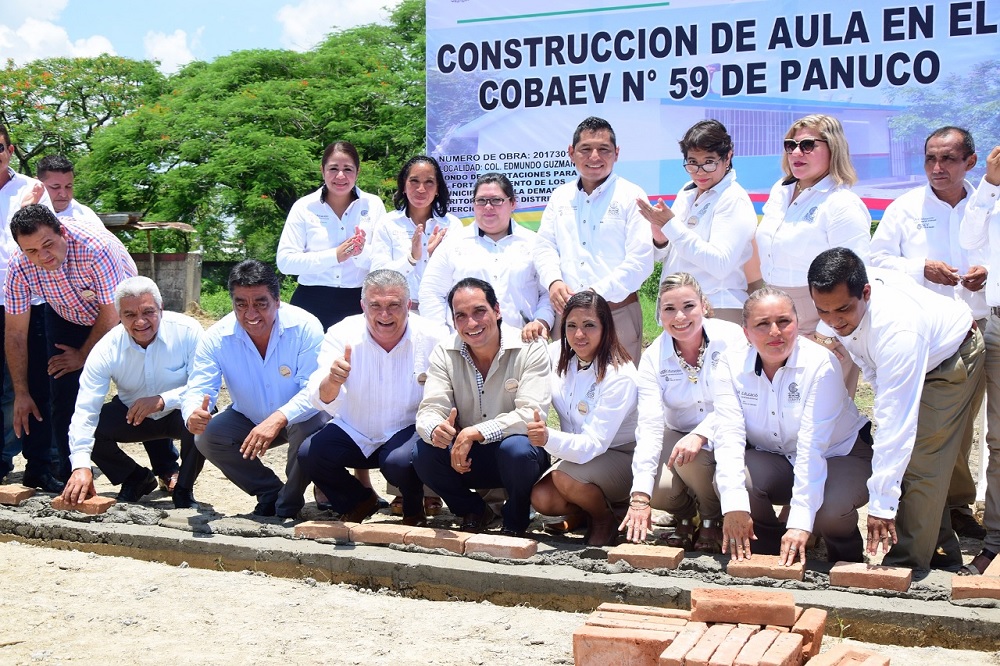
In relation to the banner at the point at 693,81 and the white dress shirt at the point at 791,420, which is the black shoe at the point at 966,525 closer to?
the white dress shirt at the point at 791,420

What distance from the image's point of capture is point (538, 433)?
484 cm

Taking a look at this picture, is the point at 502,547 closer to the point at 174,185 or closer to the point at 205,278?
the point at 174,185

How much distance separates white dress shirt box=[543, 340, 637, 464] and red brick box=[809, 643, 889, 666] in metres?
1.78

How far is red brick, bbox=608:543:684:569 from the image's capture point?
179 inches

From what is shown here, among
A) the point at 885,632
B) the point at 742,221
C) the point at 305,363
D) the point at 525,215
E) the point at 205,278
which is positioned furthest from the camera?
the point at 205,278

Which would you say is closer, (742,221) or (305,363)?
(742,221)

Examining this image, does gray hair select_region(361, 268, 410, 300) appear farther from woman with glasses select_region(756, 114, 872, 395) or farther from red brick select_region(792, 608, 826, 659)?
red brick select_region(792, 608, 826, 659)

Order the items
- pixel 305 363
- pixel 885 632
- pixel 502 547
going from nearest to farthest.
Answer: pixel 885 632
pixel 502 547
pixel 305 363

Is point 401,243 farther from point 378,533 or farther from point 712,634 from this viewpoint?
point 712,634

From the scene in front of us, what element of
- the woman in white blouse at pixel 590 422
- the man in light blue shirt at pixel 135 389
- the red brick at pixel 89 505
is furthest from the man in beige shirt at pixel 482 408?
the red brick at pixel 89 505

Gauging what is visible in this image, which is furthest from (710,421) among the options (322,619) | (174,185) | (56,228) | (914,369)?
(174,185)

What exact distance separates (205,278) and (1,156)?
15.0 meters

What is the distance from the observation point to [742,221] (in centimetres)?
541

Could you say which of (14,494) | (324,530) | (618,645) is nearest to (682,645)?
(618,645)
